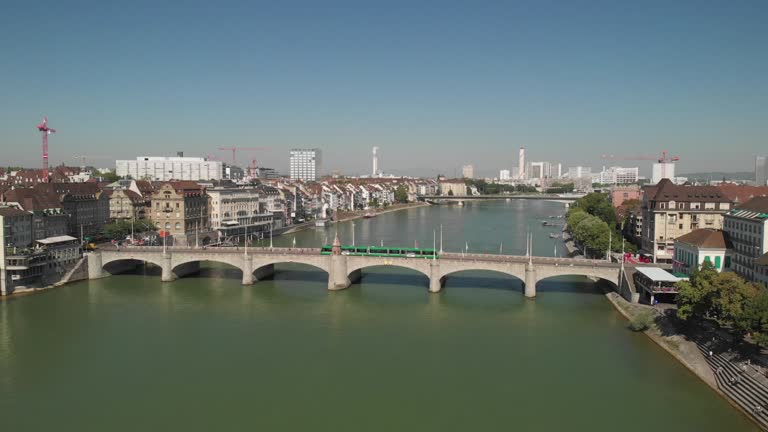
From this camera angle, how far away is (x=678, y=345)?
1148 inches

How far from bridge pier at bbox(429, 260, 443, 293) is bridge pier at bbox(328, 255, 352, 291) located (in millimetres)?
6309

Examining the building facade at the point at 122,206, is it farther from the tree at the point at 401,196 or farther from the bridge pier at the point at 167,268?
the tree at the point at 401,196

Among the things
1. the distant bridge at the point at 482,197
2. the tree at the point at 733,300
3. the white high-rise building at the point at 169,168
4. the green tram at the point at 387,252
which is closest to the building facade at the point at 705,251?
the tree at the point at 733,300

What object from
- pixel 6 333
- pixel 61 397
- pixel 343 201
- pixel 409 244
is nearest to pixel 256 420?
pixel 61 397

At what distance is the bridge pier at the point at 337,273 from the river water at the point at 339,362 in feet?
3.67

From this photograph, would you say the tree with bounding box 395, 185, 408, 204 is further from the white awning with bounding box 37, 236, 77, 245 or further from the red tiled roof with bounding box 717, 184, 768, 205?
the white awning with bounding box 37, 236, 77, 245

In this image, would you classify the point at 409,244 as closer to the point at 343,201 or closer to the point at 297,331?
the point at 297,331

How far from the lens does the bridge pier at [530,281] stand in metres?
40.5

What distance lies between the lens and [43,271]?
148 feet

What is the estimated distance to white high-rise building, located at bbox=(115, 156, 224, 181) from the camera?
151875 mm

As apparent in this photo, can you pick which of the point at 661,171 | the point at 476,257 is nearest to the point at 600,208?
the point at 476,257

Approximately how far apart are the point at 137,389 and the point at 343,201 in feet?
325

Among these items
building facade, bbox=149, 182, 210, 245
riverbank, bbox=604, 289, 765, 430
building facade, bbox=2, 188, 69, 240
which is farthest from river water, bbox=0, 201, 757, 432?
building facade, bbox=149, 182, 210, 245

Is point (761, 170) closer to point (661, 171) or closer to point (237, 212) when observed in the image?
point (661, 171)
